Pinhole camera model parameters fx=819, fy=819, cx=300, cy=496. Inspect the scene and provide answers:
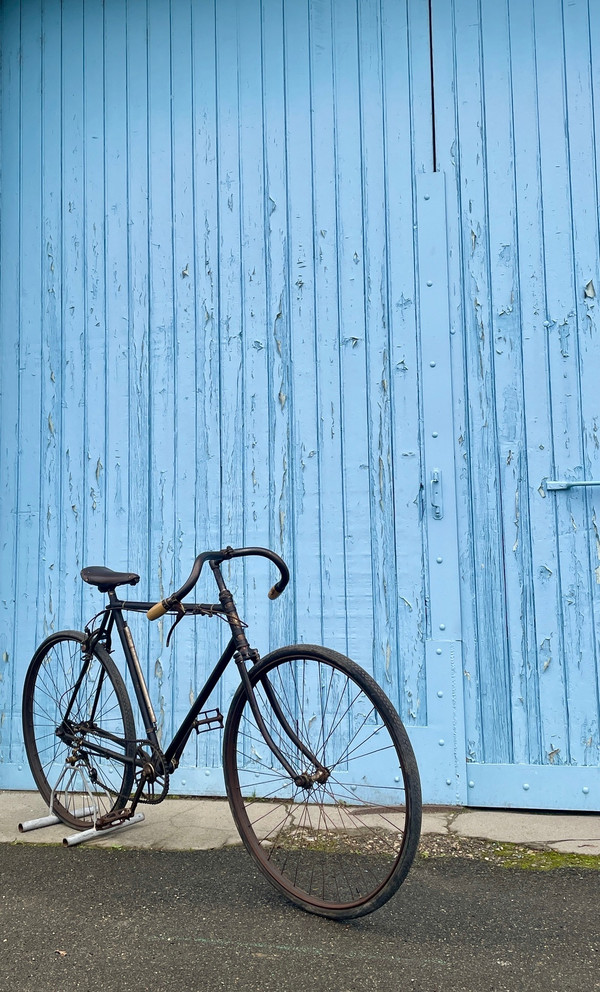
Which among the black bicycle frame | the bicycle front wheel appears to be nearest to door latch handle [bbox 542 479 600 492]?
the bicycle front wheel

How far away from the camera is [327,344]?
3348 mm

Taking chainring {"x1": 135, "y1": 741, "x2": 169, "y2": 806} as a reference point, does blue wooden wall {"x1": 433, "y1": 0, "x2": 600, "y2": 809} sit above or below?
above

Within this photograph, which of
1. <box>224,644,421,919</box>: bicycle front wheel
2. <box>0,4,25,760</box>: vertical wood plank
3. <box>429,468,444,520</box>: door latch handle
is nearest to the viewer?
<box>224,644,421,919</box>: bicycle front wheel

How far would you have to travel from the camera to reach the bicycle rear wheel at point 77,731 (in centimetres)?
281

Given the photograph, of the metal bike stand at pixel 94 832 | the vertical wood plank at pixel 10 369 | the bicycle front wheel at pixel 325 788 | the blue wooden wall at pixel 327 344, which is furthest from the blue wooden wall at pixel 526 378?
the vertical wood plank at pixel 10 369

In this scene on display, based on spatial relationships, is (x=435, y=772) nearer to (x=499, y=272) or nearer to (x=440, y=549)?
(x=440, y=549)

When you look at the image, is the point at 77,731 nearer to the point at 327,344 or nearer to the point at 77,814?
the point at 77,814

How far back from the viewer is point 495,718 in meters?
3.07

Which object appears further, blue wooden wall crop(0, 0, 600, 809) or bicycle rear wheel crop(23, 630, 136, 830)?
blue wooden wall crop(0, 0, 600, 809)

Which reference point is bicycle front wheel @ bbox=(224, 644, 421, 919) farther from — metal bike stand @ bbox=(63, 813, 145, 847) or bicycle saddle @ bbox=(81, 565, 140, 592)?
bicycle saddle @ bbox=(81, 565, 140, 592)

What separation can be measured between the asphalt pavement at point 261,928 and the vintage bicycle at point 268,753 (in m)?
0.11

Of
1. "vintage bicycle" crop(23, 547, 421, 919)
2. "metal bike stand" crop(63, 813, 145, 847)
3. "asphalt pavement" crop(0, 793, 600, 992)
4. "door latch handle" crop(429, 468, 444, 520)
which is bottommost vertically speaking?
"asphalt pavement" crop(0, 793, 600, 992)

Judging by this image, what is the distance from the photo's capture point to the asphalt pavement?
1.87 metres

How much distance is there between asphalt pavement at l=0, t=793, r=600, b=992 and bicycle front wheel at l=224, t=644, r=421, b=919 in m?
0.11
